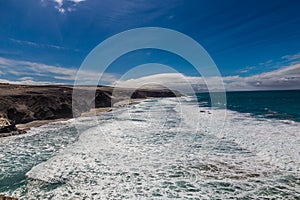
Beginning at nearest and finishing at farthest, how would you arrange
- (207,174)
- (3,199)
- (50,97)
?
1. (3,199)
2. (207,174)
3. (50,97)

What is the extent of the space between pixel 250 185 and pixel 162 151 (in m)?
7.41

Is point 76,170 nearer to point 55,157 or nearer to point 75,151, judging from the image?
point 55,157

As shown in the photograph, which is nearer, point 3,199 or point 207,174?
A: point 3,199

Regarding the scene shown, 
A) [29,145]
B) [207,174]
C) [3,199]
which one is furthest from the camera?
[29,145]

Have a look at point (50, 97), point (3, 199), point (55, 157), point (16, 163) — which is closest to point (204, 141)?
point (55, 157)

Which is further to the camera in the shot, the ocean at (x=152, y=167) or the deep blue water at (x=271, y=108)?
the deep blue water at (x=271, y=108)

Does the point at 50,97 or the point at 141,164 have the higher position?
the point at 50,97

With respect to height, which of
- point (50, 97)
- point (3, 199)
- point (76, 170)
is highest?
point (50, 97)

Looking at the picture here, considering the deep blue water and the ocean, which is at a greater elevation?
the deep blue water

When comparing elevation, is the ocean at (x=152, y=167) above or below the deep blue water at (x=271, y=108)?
below

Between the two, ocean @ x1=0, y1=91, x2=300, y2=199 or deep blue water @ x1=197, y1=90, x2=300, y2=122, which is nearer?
ocean @ x1=0, y1=91, x2=300, y2=199

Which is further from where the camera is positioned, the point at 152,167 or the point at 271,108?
the point at 271,108

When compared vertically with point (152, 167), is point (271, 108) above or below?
above

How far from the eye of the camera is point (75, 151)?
1670 centimetres
